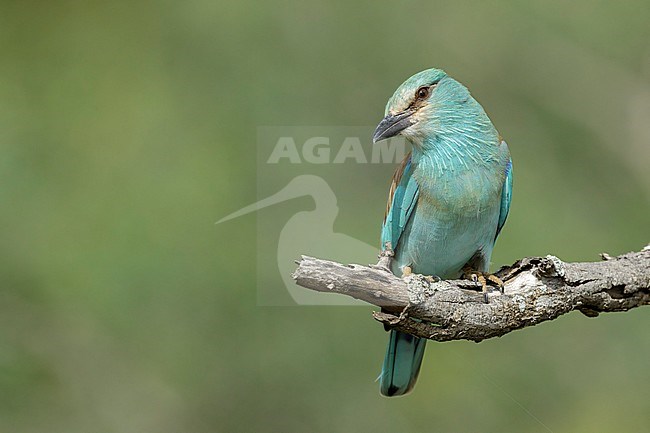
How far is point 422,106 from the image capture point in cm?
314

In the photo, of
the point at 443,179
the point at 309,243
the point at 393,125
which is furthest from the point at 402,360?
the point at 309,243

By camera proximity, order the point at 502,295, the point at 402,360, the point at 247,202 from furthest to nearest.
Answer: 1. the point at 247,202
2. the point at 402,360
3. the point at 502,295

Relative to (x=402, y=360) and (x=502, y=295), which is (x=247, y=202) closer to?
(x=402, y=360)

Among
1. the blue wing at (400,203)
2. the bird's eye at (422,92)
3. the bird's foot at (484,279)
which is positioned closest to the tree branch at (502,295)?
the bird's foot at (484,279)

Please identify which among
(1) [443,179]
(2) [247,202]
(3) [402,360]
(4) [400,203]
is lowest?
(3) [402,360]

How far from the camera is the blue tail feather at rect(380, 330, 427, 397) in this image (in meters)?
A: 3.33

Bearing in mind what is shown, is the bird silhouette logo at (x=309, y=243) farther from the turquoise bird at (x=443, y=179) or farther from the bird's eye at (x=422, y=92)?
the bird's eye at (x=422, y=92)

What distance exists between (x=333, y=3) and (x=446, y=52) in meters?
0.83

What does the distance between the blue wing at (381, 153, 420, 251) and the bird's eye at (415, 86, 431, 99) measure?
0.26 m

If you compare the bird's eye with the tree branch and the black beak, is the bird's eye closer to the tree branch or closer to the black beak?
the black beak

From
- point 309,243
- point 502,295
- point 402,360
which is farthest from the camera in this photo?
point 309,243

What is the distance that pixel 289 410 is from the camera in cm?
446

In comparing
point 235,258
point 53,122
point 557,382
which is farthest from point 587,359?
point 53,122

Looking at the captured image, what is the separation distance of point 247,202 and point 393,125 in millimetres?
1802
